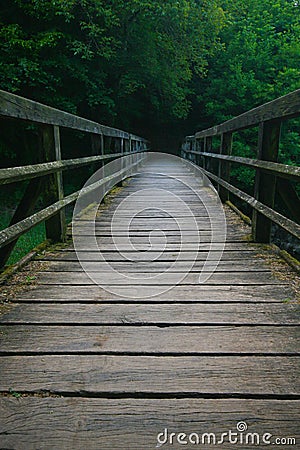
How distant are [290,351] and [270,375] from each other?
186 millimetres

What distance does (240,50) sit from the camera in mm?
14625

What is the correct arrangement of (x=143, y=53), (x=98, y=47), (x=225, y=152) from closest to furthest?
(x=225, y=152) → (x=98, y=47) → (x=143, y=53)

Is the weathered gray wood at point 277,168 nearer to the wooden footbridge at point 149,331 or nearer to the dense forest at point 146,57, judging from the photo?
the wooden footbridge at point 149,331

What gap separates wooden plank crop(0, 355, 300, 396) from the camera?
4.15ft

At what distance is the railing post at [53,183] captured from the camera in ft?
8.82

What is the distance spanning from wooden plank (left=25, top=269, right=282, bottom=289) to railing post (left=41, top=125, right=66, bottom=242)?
0.68 meters

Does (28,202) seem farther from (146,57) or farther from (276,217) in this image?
(146,57)

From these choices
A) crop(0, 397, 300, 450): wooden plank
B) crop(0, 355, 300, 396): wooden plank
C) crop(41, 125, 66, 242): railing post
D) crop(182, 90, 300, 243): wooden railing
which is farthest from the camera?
crop(41, 125, 66, 242): railing post

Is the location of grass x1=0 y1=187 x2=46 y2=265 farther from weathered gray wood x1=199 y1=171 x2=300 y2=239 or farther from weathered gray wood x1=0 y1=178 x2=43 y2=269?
weathered gray wood x1=199 y1=171 x2=300 y2=239

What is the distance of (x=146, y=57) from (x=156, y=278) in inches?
440

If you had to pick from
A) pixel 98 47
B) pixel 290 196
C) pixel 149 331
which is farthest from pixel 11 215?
pixel 149 331

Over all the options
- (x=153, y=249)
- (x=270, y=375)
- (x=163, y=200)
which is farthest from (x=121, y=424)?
(x=163, y=200)

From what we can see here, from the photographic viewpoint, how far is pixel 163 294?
2020 mm

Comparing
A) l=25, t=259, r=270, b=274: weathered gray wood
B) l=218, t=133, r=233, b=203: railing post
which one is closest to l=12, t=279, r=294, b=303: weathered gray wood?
l=25, t=259, r=270, b=274: weathered gray wood
